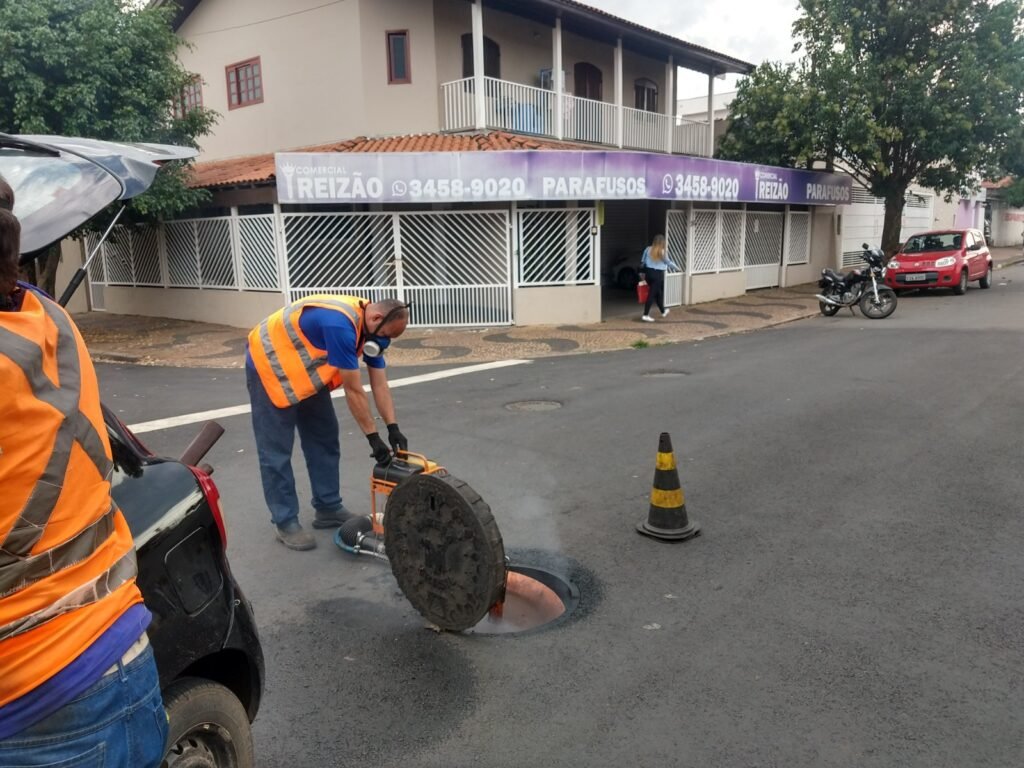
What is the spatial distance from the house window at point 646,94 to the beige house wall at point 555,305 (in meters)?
8.49

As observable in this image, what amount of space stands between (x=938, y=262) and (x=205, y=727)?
1984cm

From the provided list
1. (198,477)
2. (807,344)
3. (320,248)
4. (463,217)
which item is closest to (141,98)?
(320,248)

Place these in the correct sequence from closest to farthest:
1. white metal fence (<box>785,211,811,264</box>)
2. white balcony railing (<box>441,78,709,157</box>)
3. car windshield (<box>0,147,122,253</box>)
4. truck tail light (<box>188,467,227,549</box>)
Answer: car windshield (<box>0,147,122,253</box>) < truck tail light (<box>188,467,227,549</box>) < white balcony railing (<box>441,78,709,157</box>) < white metal fence (<box>785,211,811,264</box>)

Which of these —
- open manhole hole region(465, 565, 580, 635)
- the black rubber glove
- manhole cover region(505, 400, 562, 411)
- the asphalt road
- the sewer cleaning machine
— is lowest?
open manhole hole region(465, 565, 580, 635)

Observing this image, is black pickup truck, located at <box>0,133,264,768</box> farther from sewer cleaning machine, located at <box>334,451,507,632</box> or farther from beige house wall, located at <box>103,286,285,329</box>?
beige house wall, located at <box>103,286,285,329</box>

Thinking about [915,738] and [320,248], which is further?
[320,248]

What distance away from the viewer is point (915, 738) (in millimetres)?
2672

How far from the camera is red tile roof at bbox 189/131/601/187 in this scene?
546 inches

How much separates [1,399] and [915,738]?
2.86 meters

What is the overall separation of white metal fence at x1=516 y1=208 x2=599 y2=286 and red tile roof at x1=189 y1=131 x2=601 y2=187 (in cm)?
128

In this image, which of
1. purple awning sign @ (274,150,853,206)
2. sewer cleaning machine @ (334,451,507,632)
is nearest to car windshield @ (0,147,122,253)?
sewer cleaning machine @ (334,451,507,632)

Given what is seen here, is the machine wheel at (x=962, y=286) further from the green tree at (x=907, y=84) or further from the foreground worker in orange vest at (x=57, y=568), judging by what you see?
the foreground worker in orange vest at (x=57, y=568)

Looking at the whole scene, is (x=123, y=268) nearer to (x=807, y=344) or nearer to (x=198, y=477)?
(x=807, y=344)

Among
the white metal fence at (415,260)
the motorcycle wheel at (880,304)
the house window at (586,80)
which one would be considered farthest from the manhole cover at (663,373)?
the house window at (586,80)
